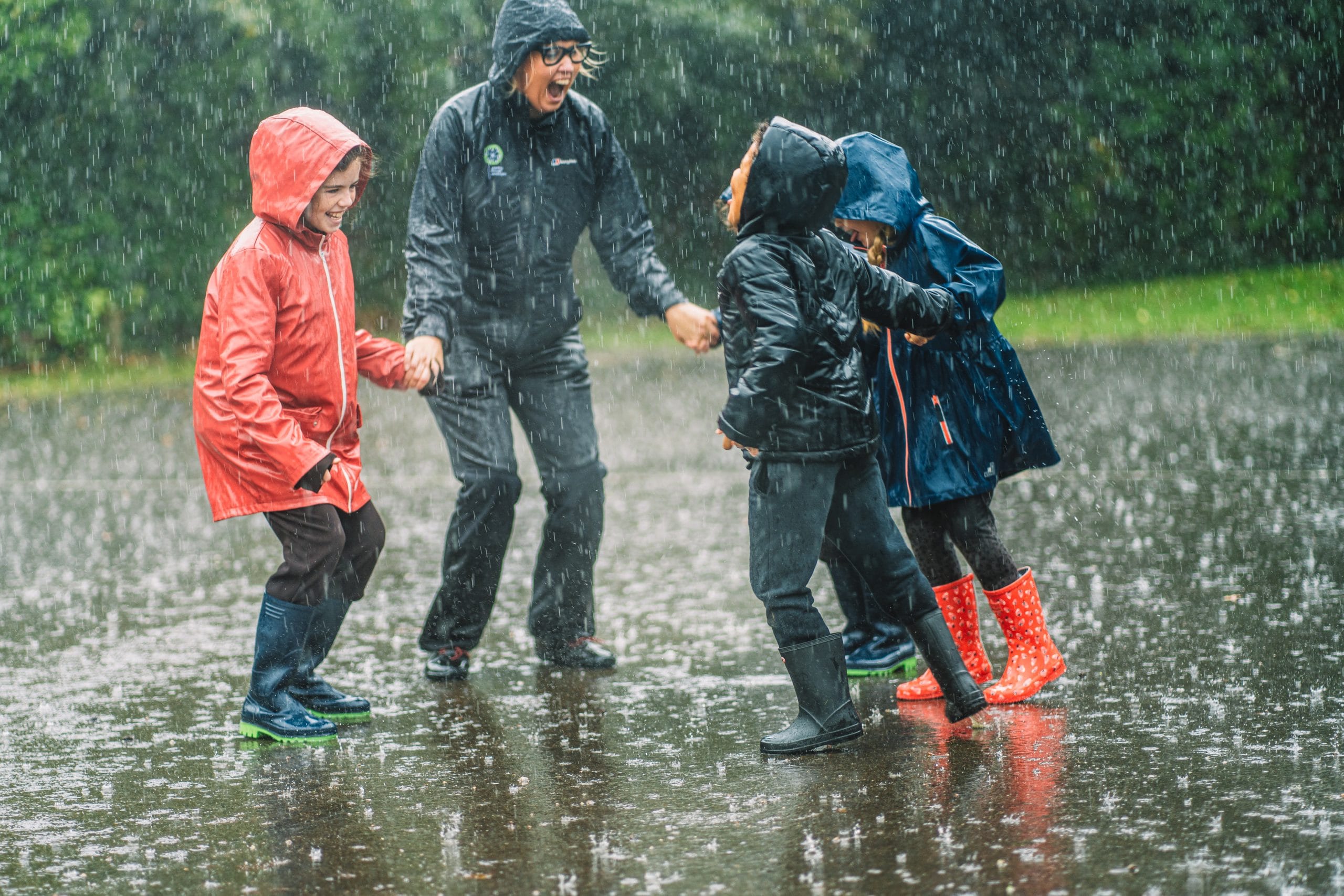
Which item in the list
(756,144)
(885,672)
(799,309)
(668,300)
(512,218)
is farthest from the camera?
(512,218)

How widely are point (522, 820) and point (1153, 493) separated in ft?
15.9

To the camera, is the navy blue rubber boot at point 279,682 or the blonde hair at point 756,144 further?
the navy blue rubber boot at point 279,682

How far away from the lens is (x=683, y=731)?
4.45 m

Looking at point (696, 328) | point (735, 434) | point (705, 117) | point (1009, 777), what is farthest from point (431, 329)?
point (705, 117)

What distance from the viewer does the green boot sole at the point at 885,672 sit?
5.02 meters

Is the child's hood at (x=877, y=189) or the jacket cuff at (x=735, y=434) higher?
the child's hood at (x=877, y=189)

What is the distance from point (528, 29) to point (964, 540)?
198 centimetres

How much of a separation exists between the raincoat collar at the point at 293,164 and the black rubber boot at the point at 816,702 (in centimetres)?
175

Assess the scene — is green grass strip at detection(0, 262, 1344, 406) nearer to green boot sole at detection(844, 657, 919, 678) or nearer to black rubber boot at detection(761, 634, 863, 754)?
green boot sole at detection(844, 657, 919, 678)

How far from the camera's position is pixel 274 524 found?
450 cm

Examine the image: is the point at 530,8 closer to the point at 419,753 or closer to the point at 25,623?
the point at 419,753

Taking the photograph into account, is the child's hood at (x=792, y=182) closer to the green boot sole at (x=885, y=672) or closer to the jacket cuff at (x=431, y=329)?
the jacket cuff at (x=431, y=329)

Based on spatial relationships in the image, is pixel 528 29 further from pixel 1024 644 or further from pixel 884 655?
pixel 1024 644

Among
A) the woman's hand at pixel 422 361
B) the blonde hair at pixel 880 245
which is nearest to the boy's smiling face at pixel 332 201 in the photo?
the woman's hand at pixel 422 361
